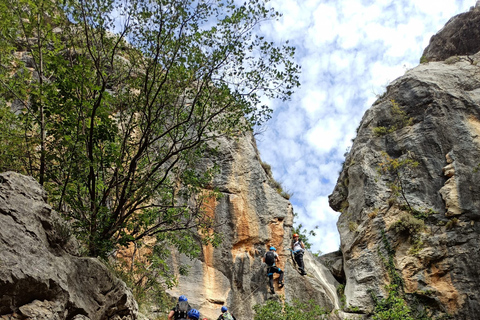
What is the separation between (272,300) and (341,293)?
5800 millimetres

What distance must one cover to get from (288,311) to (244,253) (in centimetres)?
424

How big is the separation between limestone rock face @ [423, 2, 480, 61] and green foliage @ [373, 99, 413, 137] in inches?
432

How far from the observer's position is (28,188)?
297 inches

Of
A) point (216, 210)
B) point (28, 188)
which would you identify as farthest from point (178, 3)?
point (216, 210)

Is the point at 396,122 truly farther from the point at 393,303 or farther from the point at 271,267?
the point at 271,267

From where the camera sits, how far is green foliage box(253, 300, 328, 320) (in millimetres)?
15445

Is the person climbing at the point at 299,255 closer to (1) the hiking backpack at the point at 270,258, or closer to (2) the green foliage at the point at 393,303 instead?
(1) the hiking backpack at the point at 270,258

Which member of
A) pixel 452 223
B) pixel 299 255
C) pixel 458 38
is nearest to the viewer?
pixel 452 223

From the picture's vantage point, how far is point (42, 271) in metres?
6.50

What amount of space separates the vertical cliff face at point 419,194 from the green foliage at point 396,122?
0.06 meters

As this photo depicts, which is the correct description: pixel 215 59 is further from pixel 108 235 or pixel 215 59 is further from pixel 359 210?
pixel 359 210

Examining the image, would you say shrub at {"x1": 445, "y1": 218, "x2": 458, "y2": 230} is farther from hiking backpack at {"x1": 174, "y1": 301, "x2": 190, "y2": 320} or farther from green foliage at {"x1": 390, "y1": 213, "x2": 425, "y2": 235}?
hiking backpack at {"x1": 174, "y1": 301, "x2": 190, "y2": 320}

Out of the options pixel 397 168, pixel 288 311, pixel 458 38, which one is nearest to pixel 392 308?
pixel 288 311

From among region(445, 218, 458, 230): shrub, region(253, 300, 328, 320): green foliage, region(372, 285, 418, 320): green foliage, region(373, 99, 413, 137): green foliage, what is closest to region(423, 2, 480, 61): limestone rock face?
region(373, 99, 413, 137): green foliage
